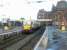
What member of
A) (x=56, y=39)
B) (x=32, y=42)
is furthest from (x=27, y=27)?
(x=56, y=39)

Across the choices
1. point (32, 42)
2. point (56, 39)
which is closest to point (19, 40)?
point (32, 42)

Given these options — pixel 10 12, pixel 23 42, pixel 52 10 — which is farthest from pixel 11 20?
pixel 52 10

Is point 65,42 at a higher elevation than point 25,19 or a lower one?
lower

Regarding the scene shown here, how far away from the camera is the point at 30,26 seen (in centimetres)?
311

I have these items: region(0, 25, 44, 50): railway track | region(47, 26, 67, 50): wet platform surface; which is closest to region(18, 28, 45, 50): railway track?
region(0, 25, 44, 50): railway track

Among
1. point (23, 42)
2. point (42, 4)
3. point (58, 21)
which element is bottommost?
point (23, 42)

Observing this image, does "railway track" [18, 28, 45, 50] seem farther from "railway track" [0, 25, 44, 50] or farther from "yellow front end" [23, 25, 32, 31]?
"yellow front end" [23, 25, 32, 31]

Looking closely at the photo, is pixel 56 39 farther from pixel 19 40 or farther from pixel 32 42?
pixel 19 40

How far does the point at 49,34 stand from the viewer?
3.11 metres

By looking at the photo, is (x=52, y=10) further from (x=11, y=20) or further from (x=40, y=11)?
(x=11, y=20)

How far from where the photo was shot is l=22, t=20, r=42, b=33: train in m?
3.11

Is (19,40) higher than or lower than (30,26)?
lower

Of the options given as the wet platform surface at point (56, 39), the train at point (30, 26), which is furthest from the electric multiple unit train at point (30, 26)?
the wet platform surface at point (56, 39)

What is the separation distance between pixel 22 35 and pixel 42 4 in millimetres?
415
